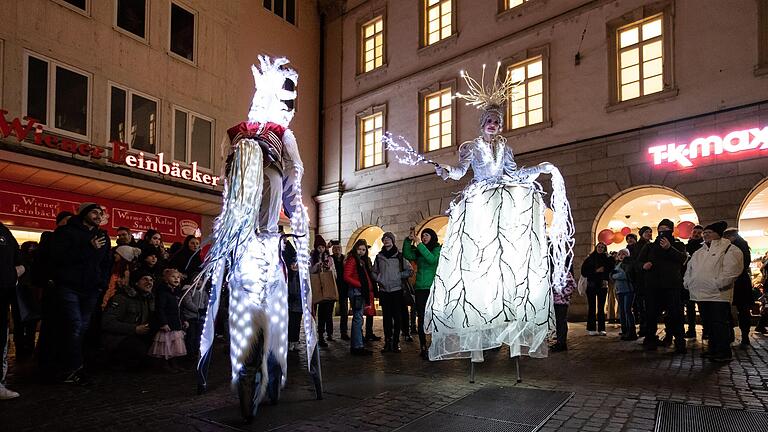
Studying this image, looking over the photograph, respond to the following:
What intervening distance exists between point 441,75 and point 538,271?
46.6ft

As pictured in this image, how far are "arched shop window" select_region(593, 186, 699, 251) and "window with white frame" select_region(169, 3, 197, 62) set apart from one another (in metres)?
13.0

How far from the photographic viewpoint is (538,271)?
6023mm

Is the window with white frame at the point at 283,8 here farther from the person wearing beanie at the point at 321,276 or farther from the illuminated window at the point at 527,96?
the person wearing beanie at the point at 321,276

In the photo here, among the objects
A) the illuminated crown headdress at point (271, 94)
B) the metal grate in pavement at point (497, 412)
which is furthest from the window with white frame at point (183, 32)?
the metal grate in pavement at point (497, 412)

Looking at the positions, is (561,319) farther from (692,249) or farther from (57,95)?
(57,95)

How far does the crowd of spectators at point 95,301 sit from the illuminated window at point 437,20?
42.8 feet

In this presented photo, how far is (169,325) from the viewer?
24.4 ft

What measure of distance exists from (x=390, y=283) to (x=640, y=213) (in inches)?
483

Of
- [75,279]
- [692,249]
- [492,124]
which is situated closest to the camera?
[75,279]

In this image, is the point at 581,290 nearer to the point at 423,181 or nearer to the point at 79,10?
the point at 423,181

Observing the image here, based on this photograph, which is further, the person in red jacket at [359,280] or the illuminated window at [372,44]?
the illuminated window at [372,44]

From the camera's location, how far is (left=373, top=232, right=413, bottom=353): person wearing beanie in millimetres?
9305

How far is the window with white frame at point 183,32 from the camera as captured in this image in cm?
1798

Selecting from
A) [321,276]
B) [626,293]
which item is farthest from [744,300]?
[321,276]
